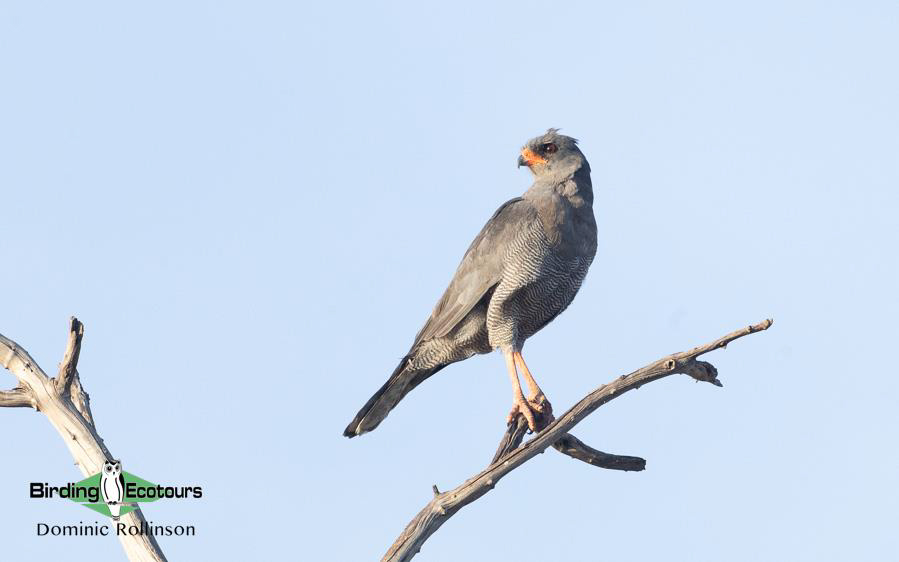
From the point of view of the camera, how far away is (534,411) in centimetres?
925

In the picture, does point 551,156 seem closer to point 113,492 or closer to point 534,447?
point 534,447

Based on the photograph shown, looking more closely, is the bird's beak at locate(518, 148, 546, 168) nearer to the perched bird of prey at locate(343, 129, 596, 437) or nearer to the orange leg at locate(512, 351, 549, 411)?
the perched bird of prey at locate(343, 129, 596, 437)

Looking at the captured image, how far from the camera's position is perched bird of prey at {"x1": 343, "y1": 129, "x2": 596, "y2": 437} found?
970cm

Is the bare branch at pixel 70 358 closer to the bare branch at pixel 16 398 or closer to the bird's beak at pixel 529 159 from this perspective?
the bare branch at pixel 16 398

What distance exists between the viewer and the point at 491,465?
7910 millimetres

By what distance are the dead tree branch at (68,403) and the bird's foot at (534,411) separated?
10.1 ft

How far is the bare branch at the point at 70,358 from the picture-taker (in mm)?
7199

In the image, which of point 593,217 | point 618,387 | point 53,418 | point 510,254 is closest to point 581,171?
point 593,217

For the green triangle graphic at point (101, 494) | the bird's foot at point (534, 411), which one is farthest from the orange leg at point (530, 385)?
the green triangle graphic at point (101, 494)

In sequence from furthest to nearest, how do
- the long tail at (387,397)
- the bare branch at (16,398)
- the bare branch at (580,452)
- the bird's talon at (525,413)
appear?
1. the long tail at (387,397)
2. the bird's talon at (525,413)
3. the bare branch at (580,452)
4. the bare branch at (16,398)

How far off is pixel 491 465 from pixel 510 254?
234 centimetres

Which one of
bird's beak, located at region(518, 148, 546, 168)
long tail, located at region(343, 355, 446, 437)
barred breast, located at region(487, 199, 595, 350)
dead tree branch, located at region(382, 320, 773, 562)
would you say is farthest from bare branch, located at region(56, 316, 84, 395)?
bird's beak, located at region(518, 148, 546, 168)

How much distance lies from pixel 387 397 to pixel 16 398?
3284mm

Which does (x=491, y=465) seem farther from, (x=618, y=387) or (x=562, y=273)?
(x=562, y=273)
